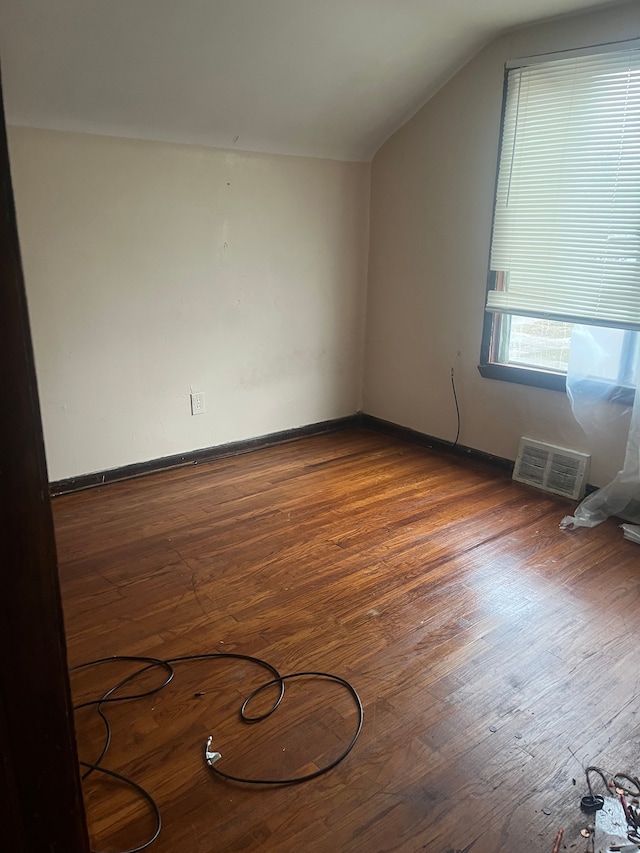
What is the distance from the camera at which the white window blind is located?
280 centimetres

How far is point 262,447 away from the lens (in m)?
3.95

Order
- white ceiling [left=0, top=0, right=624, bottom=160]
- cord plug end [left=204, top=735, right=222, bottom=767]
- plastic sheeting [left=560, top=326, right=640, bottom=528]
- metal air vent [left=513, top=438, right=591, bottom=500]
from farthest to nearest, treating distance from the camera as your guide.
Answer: metal air vent [left=513, top=438, right=591, bottom=500] → plastic sheeting [left=560, top=326, right=640, bottom=528] → white ceiling [left=0, top=0, right=624, bottom=160] → cord plug end [left=204, top=735, right=222, bottom=767]

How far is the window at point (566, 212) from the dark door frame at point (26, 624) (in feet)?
9.01

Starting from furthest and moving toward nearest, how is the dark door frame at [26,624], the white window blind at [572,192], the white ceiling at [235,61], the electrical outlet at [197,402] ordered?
the electrical outlet at [197,402], the white window blind at [572,192], the white ceiling at [235,61], the dark door frame at [26,624]

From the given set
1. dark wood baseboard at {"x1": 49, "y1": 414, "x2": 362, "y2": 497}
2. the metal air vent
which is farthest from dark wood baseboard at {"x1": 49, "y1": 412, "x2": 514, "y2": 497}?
the metal air vent

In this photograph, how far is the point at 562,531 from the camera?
2910mm

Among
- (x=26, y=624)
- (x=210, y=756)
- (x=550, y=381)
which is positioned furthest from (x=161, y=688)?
(x=550, y=381)

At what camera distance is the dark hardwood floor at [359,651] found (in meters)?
1.50

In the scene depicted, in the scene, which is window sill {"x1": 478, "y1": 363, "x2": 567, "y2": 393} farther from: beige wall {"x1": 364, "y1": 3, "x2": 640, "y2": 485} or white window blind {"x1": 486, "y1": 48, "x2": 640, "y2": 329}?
white window blind {"x1": 486, "y1": 48, "x2": 640, "y2": 329}

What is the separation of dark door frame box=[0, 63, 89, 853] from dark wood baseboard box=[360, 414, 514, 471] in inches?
117

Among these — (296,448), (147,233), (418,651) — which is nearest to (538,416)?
(296,448)

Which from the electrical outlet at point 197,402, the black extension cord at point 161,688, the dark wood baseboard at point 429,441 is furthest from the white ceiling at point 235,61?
the black extension cord at point 161,688

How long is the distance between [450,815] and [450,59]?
11.1 feet

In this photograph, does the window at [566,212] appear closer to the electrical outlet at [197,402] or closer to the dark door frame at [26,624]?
the electrical outlet at [197,402]
